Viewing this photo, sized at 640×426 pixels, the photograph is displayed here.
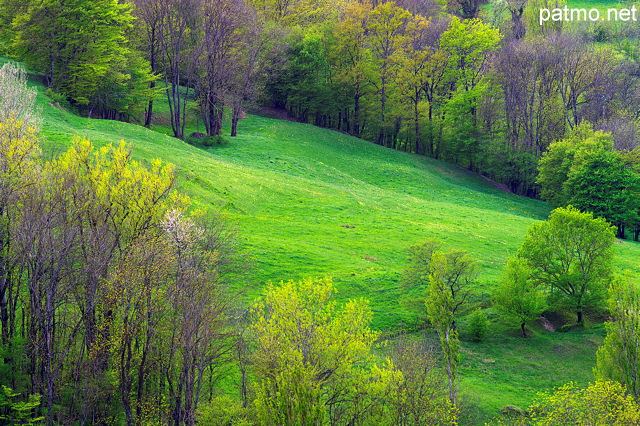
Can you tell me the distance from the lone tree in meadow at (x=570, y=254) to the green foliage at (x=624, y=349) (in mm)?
12144

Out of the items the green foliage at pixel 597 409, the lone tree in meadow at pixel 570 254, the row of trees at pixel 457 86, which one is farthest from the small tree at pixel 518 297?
the row of trees at pixel 457 86

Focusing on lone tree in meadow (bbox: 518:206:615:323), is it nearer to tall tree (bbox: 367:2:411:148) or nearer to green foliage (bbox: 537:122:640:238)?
green foliage (bbox: 537:122:640:238)

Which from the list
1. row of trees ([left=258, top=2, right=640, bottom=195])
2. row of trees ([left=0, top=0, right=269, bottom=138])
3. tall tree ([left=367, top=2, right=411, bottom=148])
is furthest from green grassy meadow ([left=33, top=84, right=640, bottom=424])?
tall tree ([left=367, top=2, right=411, bottom=148])

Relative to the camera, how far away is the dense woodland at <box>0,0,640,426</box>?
26.4 metres

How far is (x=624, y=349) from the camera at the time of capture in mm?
31531

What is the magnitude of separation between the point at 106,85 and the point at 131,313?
150ft

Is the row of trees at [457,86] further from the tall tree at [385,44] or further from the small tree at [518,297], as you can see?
the small tree at [518,297]

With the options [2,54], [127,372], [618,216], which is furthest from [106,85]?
[618,216]

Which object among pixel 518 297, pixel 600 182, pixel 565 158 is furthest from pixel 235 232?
pixel 565 158

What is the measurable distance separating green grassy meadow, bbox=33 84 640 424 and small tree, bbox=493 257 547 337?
1767mm

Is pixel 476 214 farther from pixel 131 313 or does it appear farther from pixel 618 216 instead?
pixel 131 313

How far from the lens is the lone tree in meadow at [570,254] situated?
45.0 m

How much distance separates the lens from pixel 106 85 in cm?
6738

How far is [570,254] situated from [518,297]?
7.56 m
